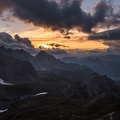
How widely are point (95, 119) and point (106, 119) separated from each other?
483 inches

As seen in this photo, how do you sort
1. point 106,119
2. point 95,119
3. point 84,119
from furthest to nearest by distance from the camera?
point 84,119 → point 95,119 → point 106,119

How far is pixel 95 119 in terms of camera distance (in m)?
172

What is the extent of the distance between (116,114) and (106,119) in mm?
6683

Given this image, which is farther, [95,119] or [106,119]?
[95,119]

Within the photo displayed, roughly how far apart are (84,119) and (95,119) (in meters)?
21.2

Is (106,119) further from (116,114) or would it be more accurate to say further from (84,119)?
(84,119)

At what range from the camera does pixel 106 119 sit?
161 meters

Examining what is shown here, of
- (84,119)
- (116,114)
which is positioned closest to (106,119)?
(116,114)

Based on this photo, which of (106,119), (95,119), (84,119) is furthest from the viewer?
(84,119)

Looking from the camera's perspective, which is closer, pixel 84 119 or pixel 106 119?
pixel 106 119

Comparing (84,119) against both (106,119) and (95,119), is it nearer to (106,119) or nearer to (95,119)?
(95,119)

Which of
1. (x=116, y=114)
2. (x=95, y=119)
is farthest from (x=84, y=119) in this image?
(x=116, y=114)

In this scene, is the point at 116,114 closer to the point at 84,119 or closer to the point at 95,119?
the point at 95,119

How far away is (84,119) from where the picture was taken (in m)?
193
